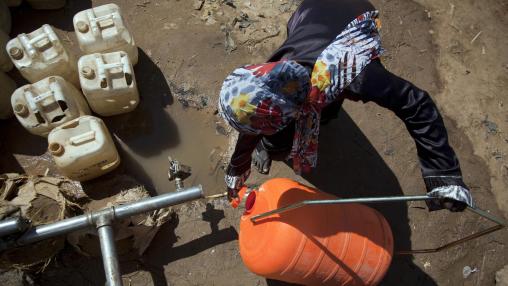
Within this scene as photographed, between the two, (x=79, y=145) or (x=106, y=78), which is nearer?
(x=79, y=145)

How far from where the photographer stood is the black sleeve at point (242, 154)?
201cm

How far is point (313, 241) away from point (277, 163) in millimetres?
999

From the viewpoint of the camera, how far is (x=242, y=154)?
2072mm

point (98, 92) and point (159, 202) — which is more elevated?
point (98, 92)

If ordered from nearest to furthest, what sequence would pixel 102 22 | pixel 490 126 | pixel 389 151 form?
pixel 102 22
pixel 389 151
pixel 490 126

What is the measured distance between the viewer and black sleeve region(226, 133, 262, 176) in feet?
6.58

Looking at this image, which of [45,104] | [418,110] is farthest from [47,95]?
[418,110]

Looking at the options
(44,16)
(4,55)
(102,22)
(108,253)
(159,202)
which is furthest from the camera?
(44,16)

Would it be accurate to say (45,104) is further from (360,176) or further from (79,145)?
(360,176)

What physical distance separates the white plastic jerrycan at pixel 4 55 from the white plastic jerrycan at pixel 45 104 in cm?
48

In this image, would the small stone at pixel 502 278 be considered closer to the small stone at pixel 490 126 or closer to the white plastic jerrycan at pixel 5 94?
the small stone at pixel 490 126

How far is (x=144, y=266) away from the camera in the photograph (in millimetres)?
2521

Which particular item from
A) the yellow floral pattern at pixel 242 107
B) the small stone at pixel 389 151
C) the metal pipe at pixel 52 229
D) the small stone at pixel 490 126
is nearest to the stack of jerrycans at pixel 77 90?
the metal pipe at pixel 52 229

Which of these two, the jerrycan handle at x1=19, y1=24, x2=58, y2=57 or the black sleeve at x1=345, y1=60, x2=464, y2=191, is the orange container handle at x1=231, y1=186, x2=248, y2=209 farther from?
the jerrycan handle at x1=19, y1=24, x2=58, y2=57
